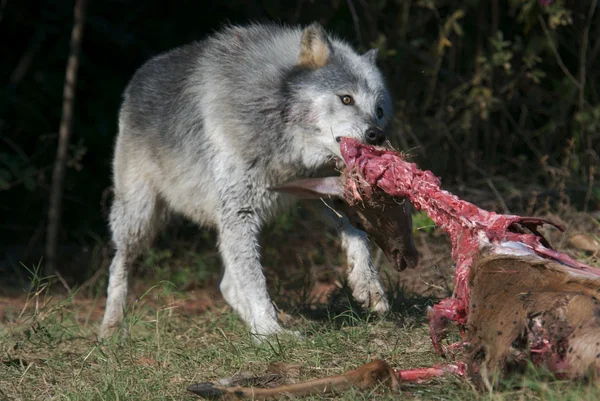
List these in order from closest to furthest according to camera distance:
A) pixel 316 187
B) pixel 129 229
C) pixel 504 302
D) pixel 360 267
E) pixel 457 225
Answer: pixel 504 302
pixel 457 225
pixel 316 187
pixel 360 267
pixel 129 229

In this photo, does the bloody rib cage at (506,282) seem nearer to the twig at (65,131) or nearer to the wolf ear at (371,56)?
the wolf ear at (371,56)

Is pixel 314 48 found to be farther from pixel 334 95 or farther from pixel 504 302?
pixel 504 302

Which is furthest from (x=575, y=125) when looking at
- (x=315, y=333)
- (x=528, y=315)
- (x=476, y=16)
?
(x=528, y=315)

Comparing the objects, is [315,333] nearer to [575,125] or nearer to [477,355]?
[477,355]

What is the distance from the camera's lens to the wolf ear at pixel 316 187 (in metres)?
4.16

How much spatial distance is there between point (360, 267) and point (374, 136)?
81 centimetres

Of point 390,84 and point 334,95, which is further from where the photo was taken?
point 390,84

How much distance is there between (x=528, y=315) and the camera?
299 centimetres

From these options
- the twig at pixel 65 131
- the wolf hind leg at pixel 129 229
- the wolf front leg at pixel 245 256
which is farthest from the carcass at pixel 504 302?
the twig at pixel 65 131

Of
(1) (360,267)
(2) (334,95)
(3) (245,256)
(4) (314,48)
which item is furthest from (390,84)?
(3) (245,256)

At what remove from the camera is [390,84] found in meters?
8.16

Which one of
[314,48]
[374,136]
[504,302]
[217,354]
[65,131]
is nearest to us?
[504,302]

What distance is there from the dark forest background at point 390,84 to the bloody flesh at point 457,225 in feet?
11.7

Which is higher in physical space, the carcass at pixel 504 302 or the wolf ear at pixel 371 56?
the wolf ear at pixel 371 56
